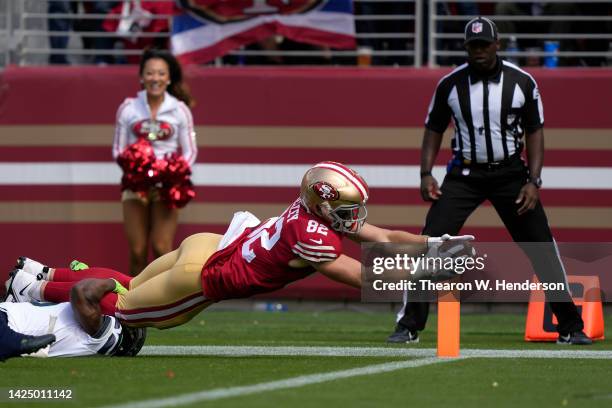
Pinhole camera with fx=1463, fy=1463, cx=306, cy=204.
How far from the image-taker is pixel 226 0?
44.4ft

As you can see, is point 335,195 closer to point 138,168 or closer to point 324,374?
point 324,374

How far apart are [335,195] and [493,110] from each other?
245cm

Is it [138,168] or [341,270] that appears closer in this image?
[341,270]

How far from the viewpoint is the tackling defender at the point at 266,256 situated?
7734 millimetres

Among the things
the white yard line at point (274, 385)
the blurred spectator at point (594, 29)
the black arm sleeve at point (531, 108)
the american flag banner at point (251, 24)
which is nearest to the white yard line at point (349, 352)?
the white yard line at point (274, 385)

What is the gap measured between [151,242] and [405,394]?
6485mm

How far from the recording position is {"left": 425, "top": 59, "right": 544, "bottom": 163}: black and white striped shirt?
981 cm

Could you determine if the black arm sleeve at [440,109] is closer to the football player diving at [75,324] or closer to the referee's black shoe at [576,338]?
the referee's black shoe at [576,338]

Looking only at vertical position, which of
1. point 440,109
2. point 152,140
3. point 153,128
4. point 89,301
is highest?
point 440,109

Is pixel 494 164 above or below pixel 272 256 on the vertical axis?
above

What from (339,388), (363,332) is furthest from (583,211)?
(339,388)

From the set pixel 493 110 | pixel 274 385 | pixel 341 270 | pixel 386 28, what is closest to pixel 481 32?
pixel 493 110

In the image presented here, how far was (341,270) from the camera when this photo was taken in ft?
25.4

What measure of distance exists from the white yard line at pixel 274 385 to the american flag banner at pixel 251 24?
561 centimetres
